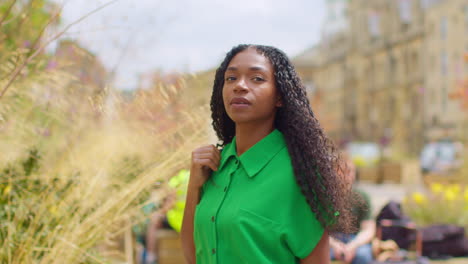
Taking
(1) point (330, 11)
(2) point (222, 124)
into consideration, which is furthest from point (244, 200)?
(1) point (330, 11)

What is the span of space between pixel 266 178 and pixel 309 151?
5.4 inches

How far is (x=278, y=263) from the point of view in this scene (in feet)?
5.15

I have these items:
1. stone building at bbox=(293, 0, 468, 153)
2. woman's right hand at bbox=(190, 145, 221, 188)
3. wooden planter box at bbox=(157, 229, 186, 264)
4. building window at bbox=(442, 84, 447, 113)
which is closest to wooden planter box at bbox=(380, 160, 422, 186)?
stone building at bbox=(293, 0, 468, 153)

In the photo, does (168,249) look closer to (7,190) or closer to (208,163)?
(7,190)

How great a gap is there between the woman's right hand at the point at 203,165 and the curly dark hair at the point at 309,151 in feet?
0.69

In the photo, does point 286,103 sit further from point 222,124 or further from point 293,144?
point 222,124

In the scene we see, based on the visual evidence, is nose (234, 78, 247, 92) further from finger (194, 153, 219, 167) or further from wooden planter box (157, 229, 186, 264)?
wooden planter box (157, 229, 186, 264)

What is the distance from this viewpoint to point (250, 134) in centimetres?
177

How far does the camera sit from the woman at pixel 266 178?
156 centimetres

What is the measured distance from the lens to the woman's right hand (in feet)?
6.02

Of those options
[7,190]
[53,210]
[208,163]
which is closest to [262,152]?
[208,163]

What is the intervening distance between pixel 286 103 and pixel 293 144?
12 centimetres

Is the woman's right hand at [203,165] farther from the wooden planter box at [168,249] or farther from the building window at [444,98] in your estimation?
the building window at [444,98]

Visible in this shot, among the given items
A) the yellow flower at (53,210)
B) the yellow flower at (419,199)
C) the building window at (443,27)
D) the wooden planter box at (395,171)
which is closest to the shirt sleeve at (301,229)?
the yellow flower at (53,210)
